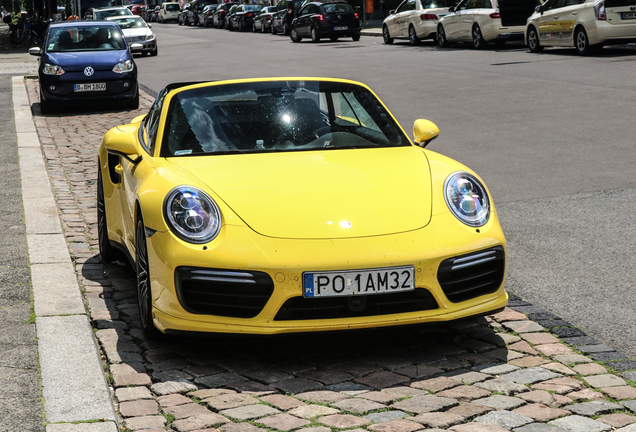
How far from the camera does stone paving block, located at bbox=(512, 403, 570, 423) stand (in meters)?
3.60

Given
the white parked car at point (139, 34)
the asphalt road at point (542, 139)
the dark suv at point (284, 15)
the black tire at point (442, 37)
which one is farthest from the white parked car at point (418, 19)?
the dark suv at point (284, 15)

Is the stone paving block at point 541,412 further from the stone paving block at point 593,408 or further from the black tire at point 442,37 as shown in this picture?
the black tire at point 442,37

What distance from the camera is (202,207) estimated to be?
4.34 meters

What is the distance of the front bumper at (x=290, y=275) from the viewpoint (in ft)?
13.4

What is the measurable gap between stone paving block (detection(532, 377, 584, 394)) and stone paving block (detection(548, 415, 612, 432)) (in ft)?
1.01

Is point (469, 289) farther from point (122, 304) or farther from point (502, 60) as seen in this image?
point (502, 60)

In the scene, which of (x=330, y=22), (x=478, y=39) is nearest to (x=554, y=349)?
(x=478, y=39)

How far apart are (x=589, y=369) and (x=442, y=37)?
24592mm

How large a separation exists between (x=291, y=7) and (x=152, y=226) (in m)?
37.0

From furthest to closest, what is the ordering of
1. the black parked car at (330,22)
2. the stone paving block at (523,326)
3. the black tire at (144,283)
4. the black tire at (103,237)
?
the black parked car at (330,22) → the black tire at (103,237) → the stone paving block at (523,326) → the black tire at (144,283)

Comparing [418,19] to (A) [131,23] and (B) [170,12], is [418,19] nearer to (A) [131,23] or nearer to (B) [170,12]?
(A) [131,23]

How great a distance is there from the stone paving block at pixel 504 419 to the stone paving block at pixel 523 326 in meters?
1.16

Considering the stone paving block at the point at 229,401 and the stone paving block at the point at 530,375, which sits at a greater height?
the stone paving block at the point at 229,401

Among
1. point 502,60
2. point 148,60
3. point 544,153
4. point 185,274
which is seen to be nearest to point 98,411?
point 185,274
